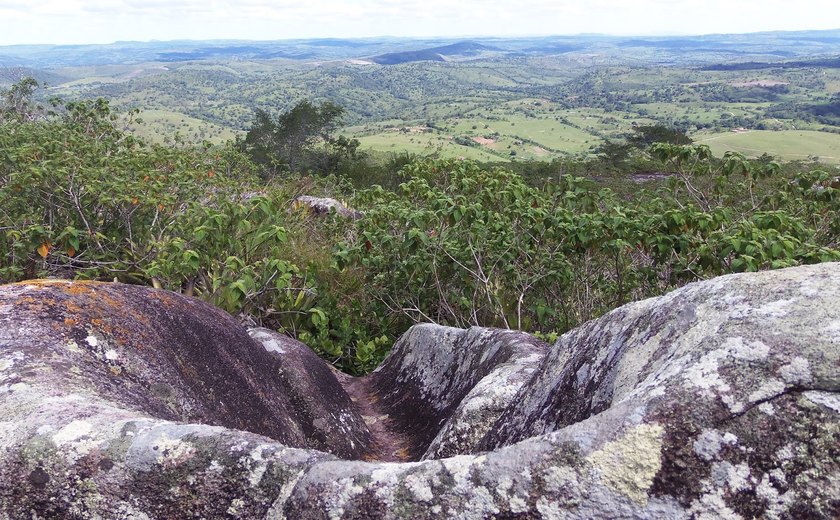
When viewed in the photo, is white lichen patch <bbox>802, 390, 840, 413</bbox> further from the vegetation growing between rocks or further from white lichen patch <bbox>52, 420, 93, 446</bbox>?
the vegetation growing between rocks

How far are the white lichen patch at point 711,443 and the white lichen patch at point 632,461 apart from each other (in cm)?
13

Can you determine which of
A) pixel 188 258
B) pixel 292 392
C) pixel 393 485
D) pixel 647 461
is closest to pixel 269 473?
pixel 393 485

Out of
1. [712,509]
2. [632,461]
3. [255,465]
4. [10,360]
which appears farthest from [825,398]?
[10,360]

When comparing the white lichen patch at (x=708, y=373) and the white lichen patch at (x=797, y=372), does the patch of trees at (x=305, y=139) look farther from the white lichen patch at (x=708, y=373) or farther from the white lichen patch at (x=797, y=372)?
the white lichen patch at (x=797, y=372)

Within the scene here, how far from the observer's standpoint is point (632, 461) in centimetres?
203

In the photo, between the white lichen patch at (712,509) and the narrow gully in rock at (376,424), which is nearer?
the white lichen patch at (712,509)

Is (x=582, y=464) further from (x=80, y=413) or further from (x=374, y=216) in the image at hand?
(x=374, y=216)

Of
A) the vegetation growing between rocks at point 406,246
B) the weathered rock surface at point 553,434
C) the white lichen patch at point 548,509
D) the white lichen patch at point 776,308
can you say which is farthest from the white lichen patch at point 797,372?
the vegetation growing between rocks at point 406,246

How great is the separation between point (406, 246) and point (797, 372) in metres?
5.92

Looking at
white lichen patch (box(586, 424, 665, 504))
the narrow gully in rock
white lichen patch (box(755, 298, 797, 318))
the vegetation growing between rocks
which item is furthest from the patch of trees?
white lichen patch (box(586, 424, 665, 504))

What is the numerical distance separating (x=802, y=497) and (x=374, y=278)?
803 cm

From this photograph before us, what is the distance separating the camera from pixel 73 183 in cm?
932

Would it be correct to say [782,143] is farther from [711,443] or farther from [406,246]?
[711,443]

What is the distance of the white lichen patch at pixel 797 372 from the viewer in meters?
2.05
